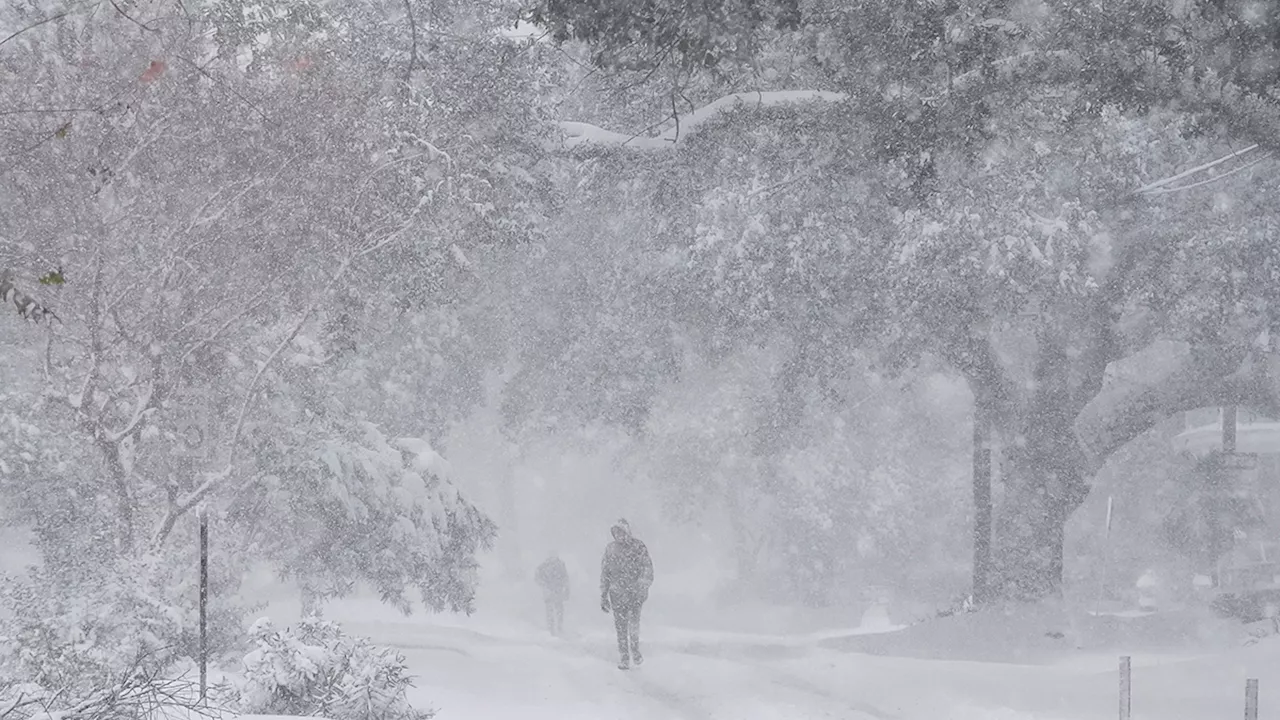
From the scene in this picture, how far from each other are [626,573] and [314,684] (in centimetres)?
683

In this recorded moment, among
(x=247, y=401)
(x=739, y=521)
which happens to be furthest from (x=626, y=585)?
(x=739, y=521)

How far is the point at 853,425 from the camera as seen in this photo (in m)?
33.7

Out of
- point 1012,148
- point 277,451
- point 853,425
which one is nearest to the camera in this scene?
point 1012,148

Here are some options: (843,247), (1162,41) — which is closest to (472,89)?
(843,247)

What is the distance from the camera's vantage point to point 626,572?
14438 millimetres

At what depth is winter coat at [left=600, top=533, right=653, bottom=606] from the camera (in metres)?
→ 14.4

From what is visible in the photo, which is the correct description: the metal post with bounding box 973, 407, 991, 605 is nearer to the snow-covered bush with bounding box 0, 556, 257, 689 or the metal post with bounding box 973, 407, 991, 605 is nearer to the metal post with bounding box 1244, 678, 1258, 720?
the metal post with bounding box 1244, 678, 1258, 720

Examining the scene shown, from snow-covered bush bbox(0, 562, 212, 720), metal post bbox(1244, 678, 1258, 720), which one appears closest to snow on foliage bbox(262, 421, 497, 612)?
snow-covered bush bbox(0, 562, 212, 720)

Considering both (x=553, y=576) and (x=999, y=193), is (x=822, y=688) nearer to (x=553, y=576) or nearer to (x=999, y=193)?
(x=999, y=193)

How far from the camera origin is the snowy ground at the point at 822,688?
12.2 metres

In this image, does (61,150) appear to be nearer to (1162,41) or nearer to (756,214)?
(756,214)

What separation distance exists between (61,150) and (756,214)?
8.09 meters

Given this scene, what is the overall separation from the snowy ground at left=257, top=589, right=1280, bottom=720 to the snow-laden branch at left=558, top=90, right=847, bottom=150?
17.5 ft

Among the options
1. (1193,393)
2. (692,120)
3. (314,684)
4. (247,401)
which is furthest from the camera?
(1193,393)
